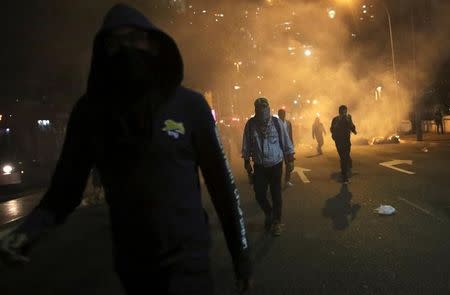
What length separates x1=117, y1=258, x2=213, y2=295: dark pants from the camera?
177 cm

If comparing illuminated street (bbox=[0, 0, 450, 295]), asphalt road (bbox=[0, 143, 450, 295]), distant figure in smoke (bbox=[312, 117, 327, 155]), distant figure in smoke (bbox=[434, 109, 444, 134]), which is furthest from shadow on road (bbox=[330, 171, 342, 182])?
distant figure in smoke (bbox=[434, 109, 444, 134])

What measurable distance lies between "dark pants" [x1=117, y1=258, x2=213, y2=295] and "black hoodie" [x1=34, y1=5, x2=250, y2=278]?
4 centimetres

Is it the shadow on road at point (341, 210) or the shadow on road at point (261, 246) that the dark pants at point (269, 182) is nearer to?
the shadow on road at point (261, 246)

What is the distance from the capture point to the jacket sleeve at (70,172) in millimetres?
1943

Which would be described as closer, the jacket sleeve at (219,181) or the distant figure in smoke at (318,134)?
A: the jacket sleeve at (219,181)

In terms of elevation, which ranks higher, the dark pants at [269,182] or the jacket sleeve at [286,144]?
the jacket sleeve at [286,144]

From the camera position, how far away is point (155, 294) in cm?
179

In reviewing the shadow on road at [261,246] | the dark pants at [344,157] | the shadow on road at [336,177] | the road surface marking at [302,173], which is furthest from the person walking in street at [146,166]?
the road surface marking at [302,173]

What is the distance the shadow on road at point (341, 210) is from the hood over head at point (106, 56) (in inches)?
188

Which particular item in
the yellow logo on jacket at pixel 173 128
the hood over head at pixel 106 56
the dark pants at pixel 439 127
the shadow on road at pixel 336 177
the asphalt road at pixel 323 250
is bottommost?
the asphalt road at pixel 323 250

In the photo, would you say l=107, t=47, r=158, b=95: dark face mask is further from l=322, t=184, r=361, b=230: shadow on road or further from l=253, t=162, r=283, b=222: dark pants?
l=322, t=184, r=361, b=230: shadow on road

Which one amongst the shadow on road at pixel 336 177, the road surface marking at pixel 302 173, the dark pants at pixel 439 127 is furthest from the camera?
the dark pants at pixel 439 127

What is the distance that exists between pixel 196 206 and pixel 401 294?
2655 mm

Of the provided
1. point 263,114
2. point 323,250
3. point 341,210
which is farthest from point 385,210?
point 263,114
